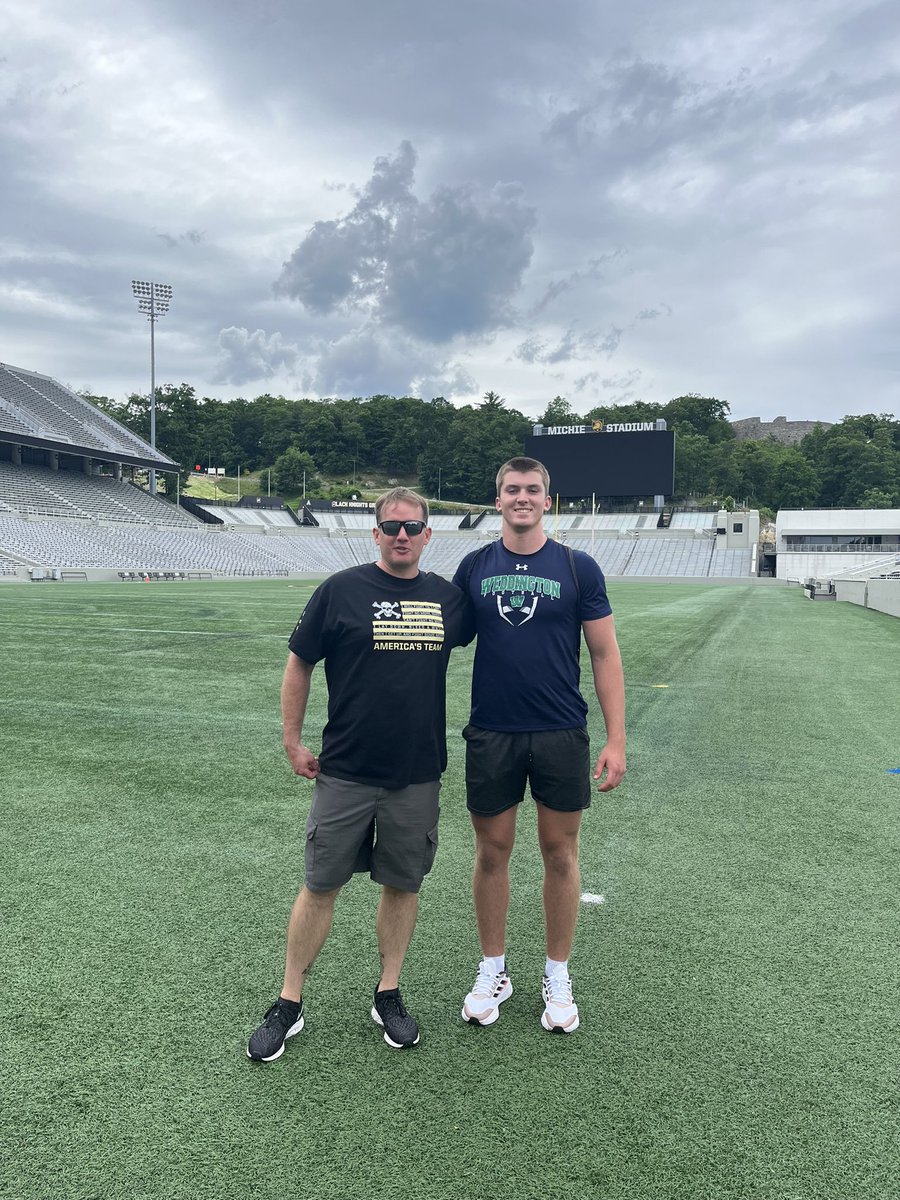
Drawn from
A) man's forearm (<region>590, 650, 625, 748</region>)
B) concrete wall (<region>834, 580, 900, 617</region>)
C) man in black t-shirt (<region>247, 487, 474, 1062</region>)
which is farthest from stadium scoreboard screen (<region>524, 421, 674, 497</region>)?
man in black t-shirt (<region>247, 487, 474, 1062</region>)

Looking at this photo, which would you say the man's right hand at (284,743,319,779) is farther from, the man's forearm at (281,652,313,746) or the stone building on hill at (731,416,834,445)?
the stone building on hill at (731,416,834,445)

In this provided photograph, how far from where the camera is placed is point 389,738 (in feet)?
8.91

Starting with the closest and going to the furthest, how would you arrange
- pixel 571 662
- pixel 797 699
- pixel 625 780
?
pixel 571 662
pixel 625 780
pixel 797 699

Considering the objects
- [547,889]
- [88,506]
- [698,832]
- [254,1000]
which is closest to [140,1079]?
[254,1000]

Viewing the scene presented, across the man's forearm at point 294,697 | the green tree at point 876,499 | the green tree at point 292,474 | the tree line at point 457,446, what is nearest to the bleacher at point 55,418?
the tree line at point 457,446

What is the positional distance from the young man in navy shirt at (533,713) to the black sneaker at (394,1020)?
24cm

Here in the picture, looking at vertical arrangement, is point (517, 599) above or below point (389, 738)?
above

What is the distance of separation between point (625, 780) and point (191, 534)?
55791 millimetres

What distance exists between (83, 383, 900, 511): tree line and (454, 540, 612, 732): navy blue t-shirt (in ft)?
287

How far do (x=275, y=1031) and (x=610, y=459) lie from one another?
61150 millimetres

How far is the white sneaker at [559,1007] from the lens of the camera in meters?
2.75

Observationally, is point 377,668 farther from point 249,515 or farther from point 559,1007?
point 249,515

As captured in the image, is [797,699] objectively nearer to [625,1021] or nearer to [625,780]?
[625,780]

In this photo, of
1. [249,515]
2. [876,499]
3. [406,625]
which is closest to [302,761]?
[406,625]
